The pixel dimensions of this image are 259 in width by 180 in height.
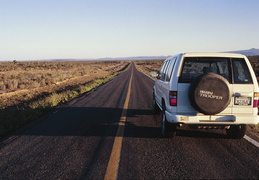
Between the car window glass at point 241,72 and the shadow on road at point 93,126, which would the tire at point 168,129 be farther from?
the car window glass at point 241,72

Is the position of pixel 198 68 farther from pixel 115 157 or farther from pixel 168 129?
pixel 115 157

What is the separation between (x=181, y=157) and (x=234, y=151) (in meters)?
1.15

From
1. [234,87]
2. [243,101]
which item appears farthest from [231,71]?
[243,101]

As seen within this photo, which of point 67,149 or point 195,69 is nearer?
point 67,149

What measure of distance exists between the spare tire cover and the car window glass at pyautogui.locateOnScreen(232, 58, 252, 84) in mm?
435

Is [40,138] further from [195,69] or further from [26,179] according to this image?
[195,69]

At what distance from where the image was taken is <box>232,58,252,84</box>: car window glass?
3941 millimetres

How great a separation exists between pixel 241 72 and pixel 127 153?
286cm

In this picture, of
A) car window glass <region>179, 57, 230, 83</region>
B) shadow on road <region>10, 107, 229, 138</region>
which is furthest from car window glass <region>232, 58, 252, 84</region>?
shadow on road <region>10, 107, 229, 138</region>

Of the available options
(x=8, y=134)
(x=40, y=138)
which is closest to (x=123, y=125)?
(x=40, y=138)

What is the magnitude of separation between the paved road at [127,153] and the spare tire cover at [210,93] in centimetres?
95

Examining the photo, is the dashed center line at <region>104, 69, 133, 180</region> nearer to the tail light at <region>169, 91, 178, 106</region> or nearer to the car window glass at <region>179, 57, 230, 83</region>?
the tail light at <region>169, 91, 178, 106</region>

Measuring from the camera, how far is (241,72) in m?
4.07

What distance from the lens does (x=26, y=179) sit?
10.4 ft
